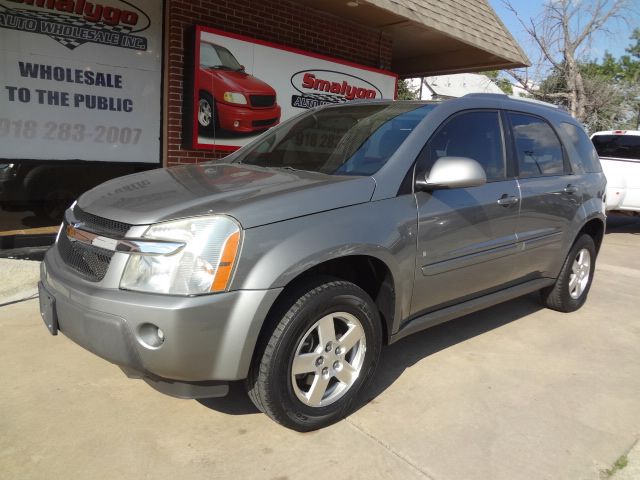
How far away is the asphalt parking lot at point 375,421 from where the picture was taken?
99.1 inches

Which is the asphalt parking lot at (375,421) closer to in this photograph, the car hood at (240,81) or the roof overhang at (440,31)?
the car hood at (240,81)

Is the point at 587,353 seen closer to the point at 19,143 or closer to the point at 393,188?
the point at 393,188

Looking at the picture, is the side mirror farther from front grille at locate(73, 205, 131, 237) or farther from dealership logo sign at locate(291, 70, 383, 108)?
dealership logo sign at locate(291, 70, 383, 108)

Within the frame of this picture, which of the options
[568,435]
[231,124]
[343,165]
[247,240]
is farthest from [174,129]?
[568,435]

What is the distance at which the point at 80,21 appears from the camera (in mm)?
6145

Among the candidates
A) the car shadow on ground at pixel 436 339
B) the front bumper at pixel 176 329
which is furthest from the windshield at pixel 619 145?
the front bumper at pixel 176 329

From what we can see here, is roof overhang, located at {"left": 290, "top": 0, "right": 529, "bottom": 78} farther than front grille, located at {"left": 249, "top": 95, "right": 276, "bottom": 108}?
Yes

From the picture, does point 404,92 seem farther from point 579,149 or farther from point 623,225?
point 579,149

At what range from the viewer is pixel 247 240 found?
2373 millimetres

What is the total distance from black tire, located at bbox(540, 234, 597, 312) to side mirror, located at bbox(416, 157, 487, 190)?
2.10 m

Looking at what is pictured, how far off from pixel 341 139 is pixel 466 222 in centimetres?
95

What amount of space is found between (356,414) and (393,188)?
1272 mm

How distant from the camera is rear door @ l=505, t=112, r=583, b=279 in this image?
13.0ft

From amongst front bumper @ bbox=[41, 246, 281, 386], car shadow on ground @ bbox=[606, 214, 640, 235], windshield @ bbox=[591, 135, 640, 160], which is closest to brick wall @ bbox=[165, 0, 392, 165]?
front bumper @ bbox=[41, 246, 281, 386]
